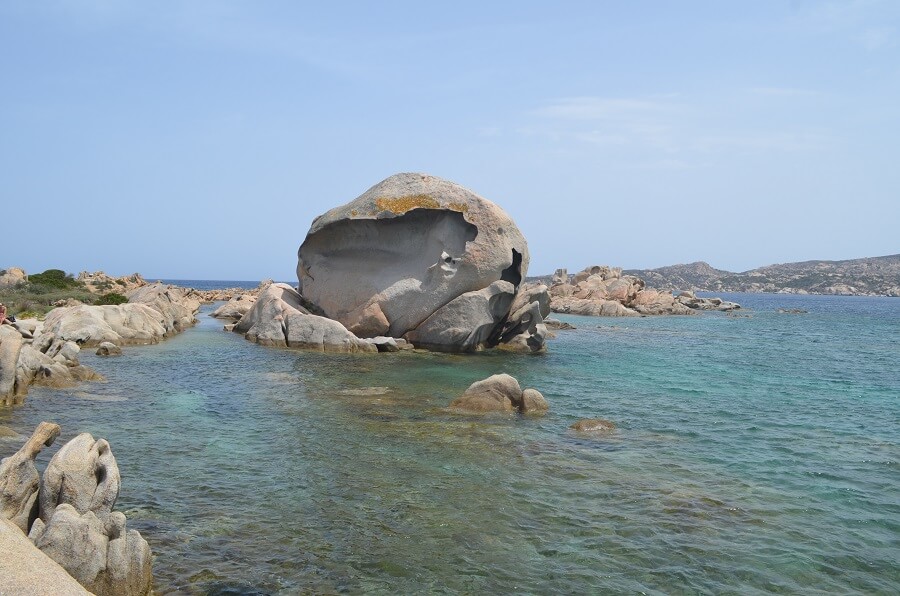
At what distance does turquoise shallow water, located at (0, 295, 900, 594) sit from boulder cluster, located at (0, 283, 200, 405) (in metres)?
0.92

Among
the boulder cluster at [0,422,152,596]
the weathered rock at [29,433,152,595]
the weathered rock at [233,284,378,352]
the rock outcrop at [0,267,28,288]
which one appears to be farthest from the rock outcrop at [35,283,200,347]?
the rock outcrop at [0,267,28,288]

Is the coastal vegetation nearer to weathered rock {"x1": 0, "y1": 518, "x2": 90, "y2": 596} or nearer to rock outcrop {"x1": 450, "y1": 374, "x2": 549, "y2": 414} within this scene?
rock outcrop {"x1": 450, "y1": 374, "x2": 549, "y2": 414}

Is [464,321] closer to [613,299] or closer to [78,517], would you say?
[78,517]

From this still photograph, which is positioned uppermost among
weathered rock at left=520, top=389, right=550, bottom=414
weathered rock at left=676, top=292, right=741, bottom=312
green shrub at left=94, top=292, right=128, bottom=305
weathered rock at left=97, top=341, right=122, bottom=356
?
green shrub at left=94, top=292, right=128, bottom=305

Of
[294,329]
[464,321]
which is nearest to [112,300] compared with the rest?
[294,329]

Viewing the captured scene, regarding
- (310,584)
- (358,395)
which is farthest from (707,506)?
(358,395)

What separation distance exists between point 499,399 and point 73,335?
818 inches

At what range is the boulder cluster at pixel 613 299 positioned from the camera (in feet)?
247

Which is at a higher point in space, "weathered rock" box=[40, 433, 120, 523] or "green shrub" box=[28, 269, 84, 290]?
"green shrub" box=[28, 269, 84, 290]

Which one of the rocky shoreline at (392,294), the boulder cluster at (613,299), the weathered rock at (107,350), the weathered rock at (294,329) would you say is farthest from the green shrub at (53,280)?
the boulder cluster at (613,299)

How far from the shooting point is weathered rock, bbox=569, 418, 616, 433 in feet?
56.1

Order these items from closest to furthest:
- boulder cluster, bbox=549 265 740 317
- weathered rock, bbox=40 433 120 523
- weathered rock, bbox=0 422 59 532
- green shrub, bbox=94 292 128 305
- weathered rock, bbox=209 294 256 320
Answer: weathered rock, bbox=0 422 59 532
weathered rock, bbox=40 433 120 523
green shrub, bbox=94 292 128 305
weathered rock, bbox=209 294 256 320
boulder cluster, bbox=549 265 740 317

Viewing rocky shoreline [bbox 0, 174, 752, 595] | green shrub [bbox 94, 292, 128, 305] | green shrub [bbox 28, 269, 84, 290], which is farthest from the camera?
green shrub [bbox 28, 269, 84, 290]

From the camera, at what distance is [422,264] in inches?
1319
